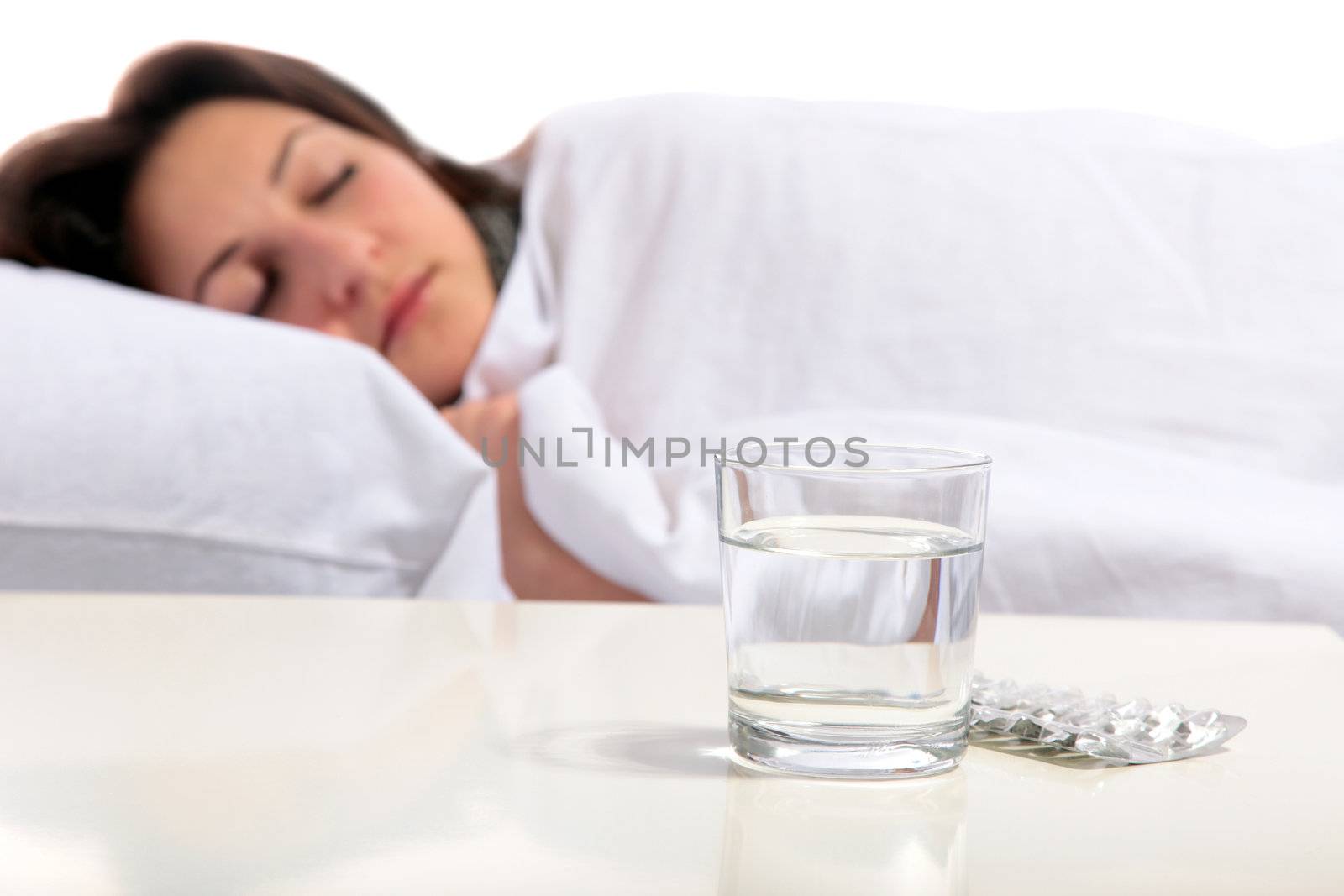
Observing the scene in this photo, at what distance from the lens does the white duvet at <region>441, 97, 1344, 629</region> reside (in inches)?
35.4

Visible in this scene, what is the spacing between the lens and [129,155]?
50.9 inches

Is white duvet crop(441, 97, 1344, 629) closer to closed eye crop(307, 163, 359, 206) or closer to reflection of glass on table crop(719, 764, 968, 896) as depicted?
closed eye crop(307, 163, 359, 206)

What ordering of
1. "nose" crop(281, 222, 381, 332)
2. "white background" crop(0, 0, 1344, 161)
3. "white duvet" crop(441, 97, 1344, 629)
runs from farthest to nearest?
"white background" crop(0, 0, 1344, 161) → "nose" crop(281, 222, 381, 332) → "white duvet" crop(441, 97, 1344, 629)

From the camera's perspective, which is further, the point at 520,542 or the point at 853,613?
the point at 520,542

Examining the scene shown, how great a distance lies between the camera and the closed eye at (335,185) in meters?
1.27

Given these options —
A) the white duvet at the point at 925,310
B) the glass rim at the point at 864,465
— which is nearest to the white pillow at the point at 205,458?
the white duvet at the point at 925,310

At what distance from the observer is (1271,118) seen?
1771 millimetres

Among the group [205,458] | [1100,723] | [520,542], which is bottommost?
[520,542]

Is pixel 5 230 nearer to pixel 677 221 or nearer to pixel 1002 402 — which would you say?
pixel 677 221

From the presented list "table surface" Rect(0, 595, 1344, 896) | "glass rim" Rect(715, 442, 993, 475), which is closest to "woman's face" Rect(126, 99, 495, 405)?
"table surface" Rect(0, 595, 1344, 896)

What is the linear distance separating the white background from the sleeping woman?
16.7 inches

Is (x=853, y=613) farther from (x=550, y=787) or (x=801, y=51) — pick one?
(x=801, y=51)

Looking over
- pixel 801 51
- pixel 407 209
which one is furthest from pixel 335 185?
pixel 801 51

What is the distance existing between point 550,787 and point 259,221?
38.8 inches
